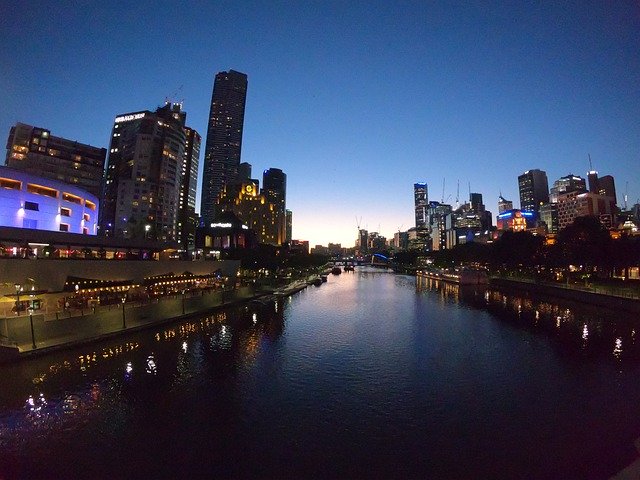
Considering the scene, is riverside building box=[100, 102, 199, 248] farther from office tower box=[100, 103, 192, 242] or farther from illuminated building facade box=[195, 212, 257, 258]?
illuminated building facade box=[195, 212, 257, 258]

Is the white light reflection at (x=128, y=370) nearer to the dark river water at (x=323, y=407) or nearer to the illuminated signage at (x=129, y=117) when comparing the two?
the dark river water at (x=323, y=407)

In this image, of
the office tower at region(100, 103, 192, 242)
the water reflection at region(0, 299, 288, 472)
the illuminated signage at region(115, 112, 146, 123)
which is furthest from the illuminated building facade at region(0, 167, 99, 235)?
the illuminated signage at region(115, 112, 146, 123)

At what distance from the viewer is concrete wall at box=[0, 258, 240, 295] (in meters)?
36.0

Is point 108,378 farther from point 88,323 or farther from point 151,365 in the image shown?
point 88,323

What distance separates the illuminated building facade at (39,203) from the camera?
190 ft

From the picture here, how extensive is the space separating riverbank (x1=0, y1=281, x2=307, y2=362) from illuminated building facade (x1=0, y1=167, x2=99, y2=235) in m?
34.4

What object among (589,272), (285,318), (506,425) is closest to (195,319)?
(285,318)

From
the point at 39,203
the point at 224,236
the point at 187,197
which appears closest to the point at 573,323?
the point at 39,203

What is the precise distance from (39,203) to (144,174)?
277ft

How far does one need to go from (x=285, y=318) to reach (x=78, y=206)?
50491mm

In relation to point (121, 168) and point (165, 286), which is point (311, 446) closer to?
point (165, 286)

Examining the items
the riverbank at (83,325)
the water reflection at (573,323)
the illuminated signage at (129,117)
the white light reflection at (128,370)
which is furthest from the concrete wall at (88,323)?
the illuminated signage at (129,117)

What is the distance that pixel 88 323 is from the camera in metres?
30.8

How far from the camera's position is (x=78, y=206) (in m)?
73.5
